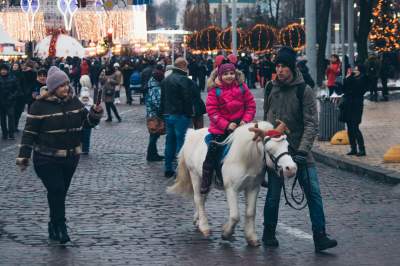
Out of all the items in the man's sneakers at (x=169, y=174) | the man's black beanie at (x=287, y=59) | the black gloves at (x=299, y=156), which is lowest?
the man's sneakers at (x=169, y=174)

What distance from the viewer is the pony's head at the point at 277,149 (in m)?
10.6

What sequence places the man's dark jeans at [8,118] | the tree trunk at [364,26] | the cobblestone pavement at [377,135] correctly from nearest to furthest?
1. the cobblestone pavement at [377,135]
2. the man's dark jeans at [8,118]
3. the tree trunk at [364,26]

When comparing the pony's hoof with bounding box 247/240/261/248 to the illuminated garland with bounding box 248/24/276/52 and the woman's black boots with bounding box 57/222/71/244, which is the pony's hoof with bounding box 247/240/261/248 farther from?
the illuminated garland with bounding box 248/24/276/52

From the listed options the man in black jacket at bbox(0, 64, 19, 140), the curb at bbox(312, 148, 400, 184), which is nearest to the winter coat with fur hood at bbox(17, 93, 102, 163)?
the curb at bbox(312, 148, 400, 184)

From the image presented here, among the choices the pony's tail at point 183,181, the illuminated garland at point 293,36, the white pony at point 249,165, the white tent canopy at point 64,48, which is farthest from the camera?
the white tent canopy at point 64,48

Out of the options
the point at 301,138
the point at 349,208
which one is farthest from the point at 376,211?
the point at 301,138

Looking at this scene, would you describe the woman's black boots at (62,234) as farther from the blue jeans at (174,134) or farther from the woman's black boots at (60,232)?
the blue jeans at (174,134)

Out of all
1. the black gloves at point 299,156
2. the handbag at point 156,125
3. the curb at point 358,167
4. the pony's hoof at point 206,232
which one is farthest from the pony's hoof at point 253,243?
the handbag at point 156,125

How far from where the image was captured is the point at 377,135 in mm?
24984

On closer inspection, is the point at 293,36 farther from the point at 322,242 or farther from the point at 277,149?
the point at 277,149

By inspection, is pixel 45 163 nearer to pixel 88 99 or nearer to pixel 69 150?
pixel 69 150

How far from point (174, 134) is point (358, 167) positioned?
299 centimetres

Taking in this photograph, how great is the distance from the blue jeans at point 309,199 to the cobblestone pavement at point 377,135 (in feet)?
22.5

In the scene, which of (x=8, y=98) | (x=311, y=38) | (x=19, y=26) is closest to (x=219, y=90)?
(x=311, y=38)
